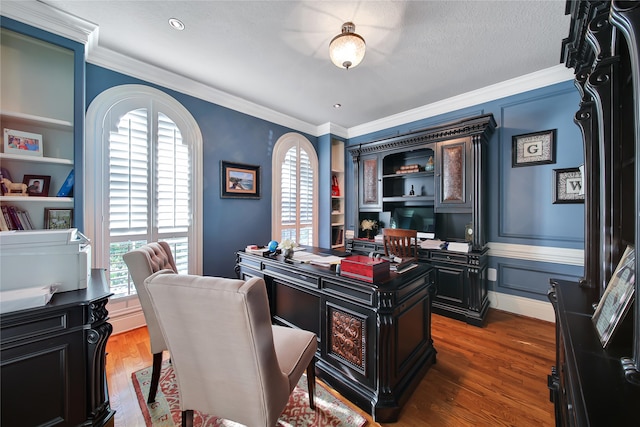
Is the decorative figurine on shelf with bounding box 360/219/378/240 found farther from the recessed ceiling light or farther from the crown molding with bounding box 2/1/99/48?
the crown molding with bounding box 2/1/99/48

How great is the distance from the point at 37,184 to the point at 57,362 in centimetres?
174

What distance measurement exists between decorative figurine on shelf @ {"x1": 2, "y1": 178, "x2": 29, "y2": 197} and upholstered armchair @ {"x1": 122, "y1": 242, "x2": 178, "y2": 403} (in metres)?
1.31

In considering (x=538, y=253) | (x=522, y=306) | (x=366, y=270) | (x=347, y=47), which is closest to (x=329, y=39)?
(x=347, y=47)

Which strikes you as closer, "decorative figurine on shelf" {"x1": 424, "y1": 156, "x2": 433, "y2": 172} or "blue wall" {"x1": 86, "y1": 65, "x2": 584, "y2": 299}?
"blue wall" {"x1": 86, "y1": 65, "x2": 584, "y2": 299}

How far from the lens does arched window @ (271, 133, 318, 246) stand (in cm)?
413

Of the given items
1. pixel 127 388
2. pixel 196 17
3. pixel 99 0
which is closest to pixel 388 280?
pixel 127 388

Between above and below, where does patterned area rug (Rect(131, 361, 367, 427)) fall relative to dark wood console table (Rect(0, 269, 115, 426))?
below

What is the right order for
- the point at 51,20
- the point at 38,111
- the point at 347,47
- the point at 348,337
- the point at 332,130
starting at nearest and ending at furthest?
1. the point at 348,337
2. the point at 347,47
3. the point at 51,20
4. the point at 38,111
5. the point at 332,130

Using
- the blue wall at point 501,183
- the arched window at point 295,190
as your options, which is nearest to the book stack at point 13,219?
the blue wall at point 501,183

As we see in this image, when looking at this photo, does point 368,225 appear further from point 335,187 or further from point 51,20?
point 51,20

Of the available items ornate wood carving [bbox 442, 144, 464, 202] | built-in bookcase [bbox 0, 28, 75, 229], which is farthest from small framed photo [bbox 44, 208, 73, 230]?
ornate wood carving [bbox 442, 144, 464, 202]

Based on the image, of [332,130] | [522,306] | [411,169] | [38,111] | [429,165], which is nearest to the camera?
[38,111]

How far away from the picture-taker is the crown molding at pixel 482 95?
9.11 feet

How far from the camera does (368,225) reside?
425 centimetres
